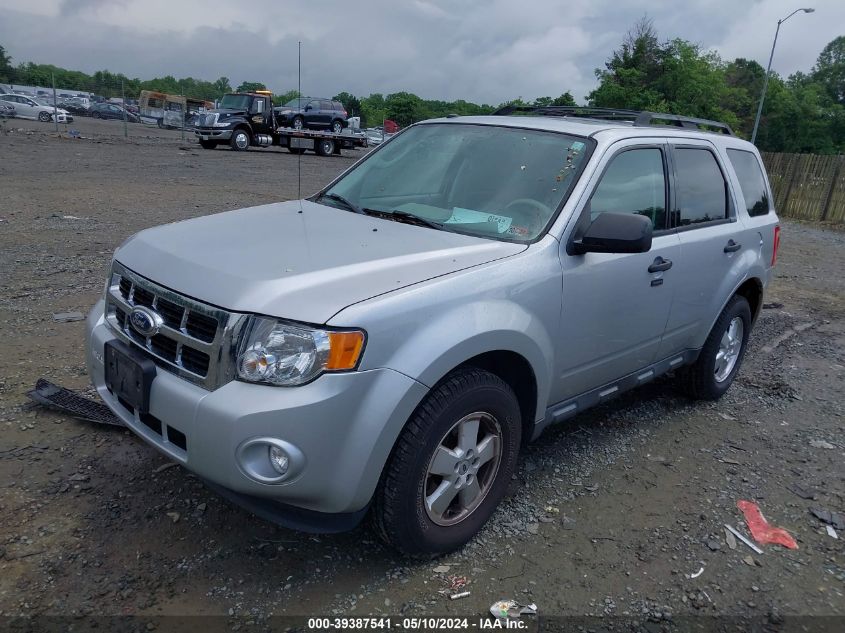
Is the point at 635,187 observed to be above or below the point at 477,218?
above

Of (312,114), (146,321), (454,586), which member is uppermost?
(312,114)

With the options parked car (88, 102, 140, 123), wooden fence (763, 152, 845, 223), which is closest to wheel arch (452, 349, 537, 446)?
wooden fence (763, 152, 845, 223)

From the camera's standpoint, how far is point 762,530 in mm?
3422

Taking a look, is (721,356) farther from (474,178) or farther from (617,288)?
(474,178)

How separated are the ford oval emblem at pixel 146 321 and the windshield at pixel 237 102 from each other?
27.5 m

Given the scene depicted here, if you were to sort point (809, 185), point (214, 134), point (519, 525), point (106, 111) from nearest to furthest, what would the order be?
point (519, 525)
point (809, 185)
point (214, 134)
point (106, 111)

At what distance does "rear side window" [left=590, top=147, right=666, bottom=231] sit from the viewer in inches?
140

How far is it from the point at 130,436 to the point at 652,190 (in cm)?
325

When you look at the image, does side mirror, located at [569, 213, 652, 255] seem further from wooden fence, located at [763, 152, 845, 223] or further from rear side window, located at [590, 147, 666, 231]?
wooden fence, located at [763, 152, 845, 223]

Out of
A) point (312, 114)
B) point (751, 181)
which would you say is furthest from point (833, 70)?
point (751, 181)

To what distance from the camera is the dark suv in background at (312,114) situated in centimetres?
3033

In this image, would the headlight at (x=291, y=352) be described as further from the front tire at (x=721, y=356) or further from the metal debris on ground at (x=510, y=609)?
the front tire at (x=721, y=356)

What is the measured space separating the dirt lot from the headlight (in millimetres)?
942

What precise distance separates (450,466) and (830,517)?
217 cm
